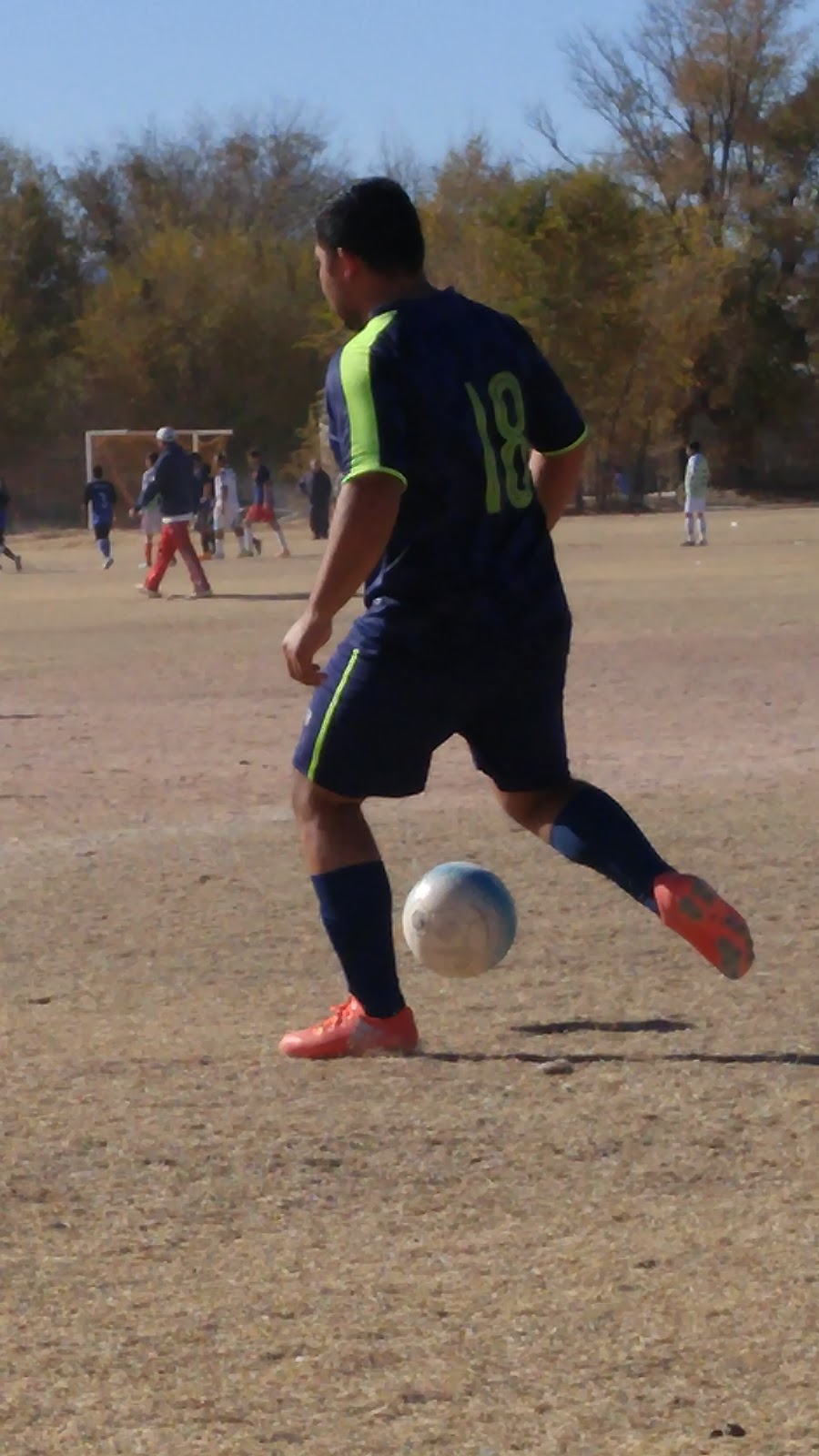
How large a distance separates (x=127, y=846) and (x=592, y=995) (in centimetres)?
320

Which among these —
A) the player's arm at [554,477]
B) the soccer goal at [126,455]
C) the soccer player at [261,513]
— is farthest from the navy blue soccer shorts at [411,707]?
the soccer goal at [126,455]

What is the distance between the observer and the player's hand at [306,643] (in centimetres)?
493

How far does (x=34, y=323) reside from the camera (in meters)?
69.1

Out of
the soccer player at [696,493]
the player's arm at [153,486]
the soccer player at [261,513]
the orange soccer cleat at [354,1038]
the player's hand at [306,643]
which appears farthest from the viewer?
the soccer player at [261,513]

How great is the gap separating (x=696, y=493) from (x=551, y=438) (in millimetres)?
32299

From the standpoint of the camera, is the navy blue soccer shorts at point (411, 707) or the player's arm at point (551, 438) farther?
the player's arm at point (551, 438)

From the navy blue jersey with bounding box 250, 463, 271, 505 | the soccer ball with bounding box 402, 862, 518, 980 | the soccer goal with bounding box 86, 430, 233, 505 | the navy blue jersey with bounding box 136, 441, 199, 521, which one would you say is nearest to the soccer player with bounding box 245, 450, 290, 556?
the navy blue jersey with bounding box 250, 463, 271, 505

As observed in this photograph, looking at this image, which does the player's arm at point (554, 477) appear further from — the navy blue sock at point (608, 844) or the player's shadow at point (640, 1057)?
the player's shadow at point (640, 1057)

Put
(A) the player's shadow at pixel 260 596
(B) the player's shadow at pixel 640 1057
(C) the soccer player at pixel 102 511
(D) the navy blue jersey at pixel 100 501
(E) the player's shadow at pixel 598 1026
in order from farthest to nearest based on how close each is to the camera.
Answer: (D) the navy blue jersey at pixel 100 501 < (C) the soccer player at pixel 102 511 < (A) the player's shadow at pixel 260 596 < (E) the player's shadow at pixel 598 1026 < (B) the player's shadow at pixel 640 1057

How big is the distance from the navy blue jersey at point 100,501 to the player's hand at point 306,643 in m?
32.0

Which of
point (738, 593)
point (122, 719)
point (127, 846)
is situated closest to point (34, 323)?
point (738, 593)

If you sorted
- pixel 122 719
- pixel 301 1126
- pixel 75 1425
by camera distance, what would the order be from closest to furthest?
pixel 75 1425
pixel 301 1126
pixel 122 719

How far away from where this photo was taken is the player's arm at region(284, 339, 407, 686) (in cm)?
479

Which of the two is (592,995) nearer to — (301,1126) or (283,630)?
(301,1126)
